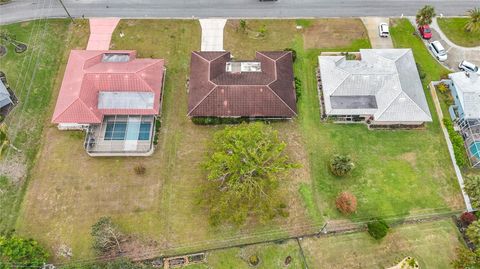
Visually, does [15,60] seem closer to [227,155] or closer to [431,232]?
[227,155]

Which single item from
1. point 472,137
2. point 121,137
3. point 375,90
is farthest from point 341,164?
point 121,137

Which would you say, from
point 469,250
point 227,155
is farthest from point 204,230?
point 469,250

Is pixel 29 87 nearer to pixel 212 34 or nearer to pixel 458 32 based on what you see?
pixel 212 34

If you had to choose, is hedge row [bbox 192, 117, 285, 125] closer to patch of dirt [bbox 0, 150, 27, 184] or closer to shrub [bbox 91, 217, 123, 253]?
shrub [bbox 91, 217, 123, 253]

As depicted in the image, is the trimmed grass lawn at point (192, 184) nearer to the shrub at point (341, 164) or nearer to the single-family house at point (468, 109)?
the shrub at point (341, 164)

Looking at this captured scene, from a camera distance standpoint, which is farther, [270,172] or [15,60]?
[15,60]

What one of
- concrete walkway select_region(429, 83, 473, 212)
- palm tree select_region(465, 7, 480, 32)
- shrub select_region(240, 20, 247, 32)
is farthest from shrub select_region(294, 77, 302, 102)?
palm tree select_region(465, 7, 480, 32)
